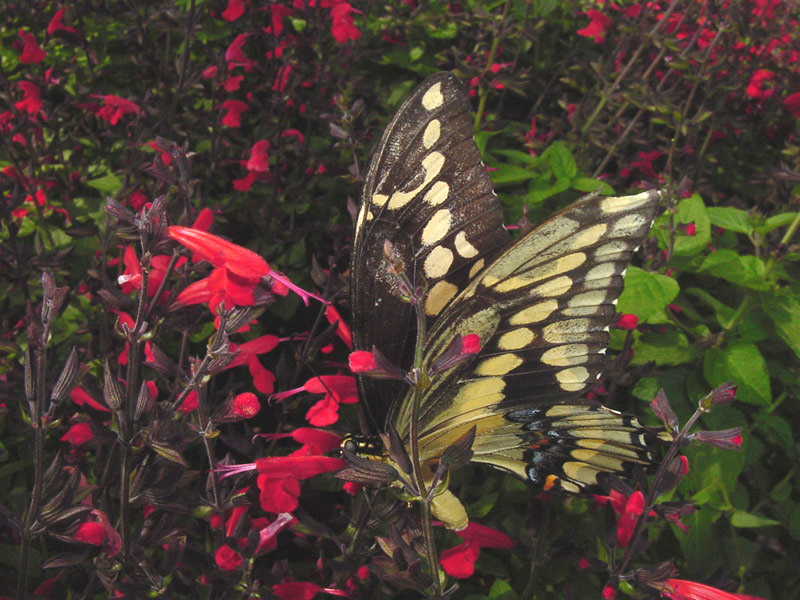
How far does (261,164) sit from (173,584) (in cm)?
155

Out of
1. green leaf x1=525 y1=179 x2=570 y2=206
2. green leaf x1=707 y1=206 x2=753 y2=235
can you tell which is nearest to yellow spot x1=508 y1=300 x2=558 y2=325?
green leaf x1=525 y1=179 x2=570 y2=206

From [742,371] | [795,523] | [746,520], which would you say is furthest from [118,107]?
[795,523]

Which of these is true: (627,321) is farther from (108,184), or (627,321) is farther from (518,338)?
(108,184)

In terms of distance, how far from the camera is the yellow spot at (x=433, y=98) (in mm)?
1472

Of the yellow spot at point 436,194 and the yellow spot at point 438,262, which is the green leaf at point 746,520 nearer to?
the yellow spot at point 438,262

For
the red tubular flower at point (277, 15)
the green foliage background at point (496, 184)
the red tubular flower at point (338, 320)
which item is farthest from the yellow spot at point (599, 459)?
the red tubular flower at point (277, 15)

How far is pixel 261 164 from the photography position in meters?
2.57

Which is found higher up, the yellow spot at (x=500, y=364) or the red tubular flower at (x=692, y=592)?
the yellow spot at (x=500, y=364)

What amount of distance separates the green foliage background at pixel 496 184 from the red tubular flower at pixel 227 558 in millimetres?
→ 41

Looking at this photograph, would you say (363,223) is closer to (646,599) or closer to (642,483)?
(642,483)

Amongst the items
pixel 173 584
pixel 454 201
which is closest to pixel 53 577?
pixel 173 584

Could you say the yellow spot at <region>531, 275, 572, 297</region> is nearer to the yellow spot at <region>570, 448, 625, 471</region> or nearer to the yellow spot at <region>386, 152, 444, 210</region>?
the yellow spot at <region>386, 152, 444, 210</region>

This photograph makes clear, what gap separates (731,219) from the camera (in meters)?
2.52

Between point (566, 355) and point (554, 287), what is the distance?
0.17m
